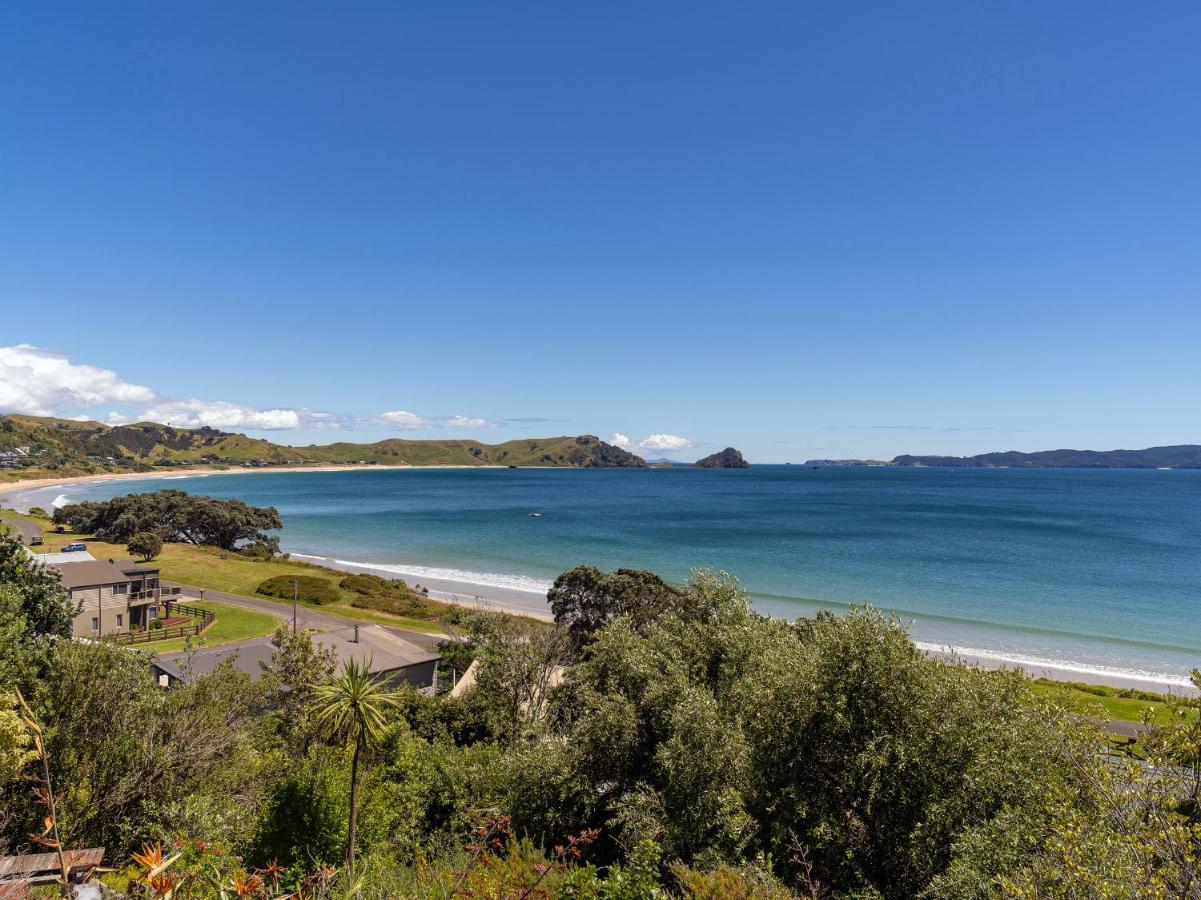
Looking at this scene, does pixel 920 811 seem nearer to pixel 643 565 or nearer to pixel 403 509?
pixel 643 565

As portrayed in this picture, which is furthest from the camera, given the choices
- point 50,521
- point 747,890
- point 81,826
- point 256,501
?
point 256,501

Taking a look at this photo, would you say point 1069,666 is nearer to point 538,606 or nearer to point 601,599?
point 601,599

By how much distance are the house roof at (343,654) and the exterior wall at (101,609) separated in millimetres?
11846

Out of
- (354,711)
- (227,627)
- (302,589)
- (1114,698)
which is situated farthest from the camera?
(302,589)

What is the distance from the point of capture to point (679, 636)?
79.2 ft

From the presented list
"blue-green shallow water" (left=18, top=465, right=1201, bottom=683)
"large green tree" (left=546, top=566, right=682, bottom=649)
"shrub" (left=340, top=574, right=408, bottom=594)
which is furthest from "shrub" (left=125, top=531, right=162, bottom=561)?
"large green tree" (left=546, top=566, right=682, bottom=649)

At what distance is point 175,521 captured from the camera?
338 ft

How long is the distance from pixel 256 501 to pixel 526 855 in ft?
687

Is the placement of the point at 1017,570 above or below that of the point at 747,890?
below

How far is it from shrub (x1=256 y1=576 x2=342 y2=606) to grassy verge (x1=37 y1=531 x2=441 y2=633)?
0.76 meters

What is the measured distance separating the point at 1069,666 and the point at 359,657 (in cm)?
5432

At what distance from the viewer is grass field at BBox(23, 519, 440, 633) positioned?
6222 centimetres

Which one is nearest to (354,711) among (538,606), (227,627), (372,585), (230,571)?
(227,627)

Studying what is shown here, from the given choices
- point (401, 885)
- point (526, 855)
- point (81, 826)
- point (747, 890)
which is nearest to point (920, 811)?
point (747, 890)
